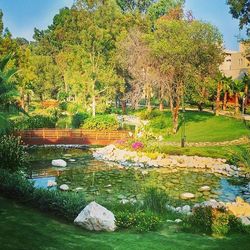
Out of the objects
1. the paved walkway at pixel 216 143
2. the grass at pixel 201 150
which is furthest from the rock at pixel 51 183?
the paved walkway at pixel 216 143

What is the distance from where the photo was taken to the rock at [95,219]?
10.9 metres

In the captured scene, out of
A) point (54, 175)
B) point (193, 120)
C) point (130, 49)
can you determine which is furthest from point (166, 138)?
point (130, 49)

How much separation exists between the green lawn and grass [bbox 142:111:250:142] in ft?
77.3

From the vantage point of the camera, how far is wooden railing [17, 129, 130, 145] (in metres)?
36.7

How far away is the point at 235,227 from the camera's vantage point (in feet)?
37.8

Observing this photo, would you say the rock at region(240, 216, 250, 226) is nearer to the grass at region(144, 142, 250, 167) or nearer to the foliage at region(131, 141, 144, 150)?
the grass at region(144, 142, 250, 167)

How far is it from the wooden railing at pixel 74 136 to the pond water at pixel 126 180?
290 inches

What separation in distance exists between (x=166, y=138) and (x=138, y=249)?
27.2m

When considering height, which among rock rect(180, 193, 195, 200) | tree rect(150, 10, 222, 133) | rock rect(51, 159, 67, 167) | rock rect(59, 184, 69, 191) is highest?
tree rect(150, 10, 222, 133)

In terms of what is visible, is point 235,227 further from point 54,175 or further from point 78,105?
point 78,105

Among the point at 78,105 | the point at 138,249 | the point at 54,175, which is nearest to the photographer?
the point at 138,249

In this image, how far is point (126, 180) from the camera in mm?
23297

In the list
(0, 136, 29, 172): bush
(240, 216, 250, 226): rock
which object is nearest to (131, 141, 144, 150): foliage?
(0, 136, 29, 172): bush

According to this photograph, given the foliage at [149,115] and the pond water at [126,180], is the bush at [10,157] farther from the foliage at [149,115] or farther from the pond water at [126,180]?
the foliage at [149,115]
